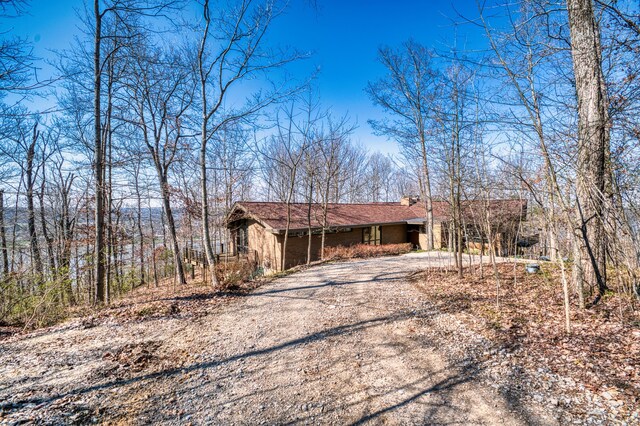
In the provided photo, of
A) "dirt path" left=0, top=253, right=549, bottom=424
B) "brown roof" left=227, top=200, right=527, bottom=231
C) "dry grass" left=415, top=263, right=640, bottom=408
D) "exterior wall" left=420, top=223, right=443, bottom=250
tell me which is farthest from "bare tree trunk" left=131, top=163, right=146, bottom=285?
"exterior wall" left=420, top=223, right=443, bottom=250

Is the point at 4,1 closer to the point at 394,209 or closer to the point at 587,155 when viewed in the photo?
the point at 587,155

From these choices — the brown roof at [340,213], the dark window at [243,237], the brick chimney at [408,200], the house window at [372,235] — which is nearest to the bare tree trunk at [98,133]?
the brown roof at [340,213]

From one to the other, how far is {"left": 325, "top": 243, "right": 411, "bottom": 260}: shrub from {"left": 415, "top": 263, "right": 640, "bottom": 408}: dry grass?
8183mm

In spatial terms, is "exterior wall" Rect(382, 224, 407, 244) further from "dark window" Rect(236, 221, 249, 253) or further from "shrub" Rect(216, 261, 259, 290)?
"shrub" Rect(216, 261, 259, 290)

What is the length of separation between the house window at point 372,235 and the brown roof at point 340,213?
0.69 metres

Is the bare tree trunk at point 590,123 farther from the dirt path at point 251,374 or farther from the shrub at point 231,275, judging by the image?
the shrub at point 231,275

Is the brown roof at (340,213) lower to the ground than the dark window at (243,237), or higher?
higher

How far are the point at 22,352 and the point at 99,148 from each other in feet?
14.7

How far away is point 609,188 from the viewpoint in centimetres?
452

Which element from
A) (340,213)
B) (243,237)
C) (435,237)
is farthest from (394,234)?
(243,237)

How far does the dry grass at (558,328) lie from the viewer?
3.05 meters

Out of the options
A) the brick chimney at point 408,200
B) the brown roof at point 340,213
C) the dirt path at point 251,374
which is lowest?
the dirt path at point 251,374

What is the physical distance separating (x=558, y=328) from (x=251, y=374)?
459cm

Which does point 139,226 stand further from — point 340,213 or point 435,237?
point 435,237
